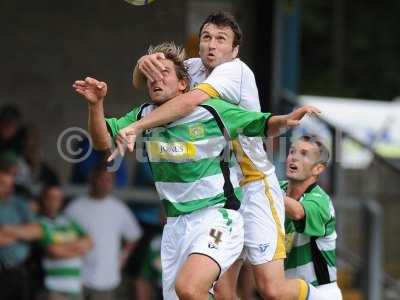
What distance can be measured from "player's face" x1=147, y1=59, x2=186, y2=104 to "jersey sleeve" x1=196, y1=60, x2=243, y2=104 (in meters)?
0.16

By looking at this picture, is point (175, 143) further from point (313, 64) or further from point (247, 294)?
point (313, 64)

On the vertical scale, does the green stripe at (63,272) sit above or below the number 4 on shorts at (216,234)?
below

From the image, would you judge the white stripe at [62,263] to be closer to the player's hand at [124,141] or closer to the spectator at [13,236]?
the spectator at [13,236]

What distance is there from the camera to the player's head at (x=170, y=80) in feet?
25.1

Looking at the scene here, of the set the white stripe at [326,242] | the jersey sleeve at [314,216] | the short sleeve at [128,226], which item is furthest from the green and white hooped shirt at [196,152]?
the short sleeve at [128,226]

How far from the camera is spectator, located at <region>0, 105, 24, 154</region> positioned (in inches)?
475

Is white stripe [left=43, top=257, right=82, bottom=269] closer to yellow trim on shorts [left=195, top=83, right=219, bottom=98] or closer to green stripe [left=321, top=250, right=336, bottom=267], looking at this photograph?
green stripe [left=321, top=250, right=336, bottom=267]

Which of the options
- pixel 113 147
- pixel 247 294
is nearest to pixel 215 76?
pixel 113 147

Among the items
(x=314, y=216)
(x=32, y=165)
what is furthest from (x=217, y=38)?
(x=32, y=165)

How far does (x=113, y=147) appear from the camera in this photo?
304 inches

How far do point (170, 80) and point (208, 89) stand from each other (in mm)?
240

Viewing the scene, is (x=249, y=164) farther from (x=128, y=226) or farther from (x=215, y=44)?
(x=128, y=226)

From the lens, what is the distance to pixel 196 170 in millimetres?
7668

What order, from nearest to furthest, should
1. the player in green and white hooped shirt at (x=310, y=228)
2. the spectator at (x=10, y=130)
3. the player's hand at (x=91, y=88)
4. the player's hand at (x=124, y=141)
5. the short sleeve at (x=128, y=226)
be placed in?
the player's hand at (x=124, y=141) < the player's hand at (x=91, y=88) < the player in green and white hooped shirt at (x=310, y=228) < the spectator at (x=10, y=130) < the short sleeve at (x=128, y=226)
